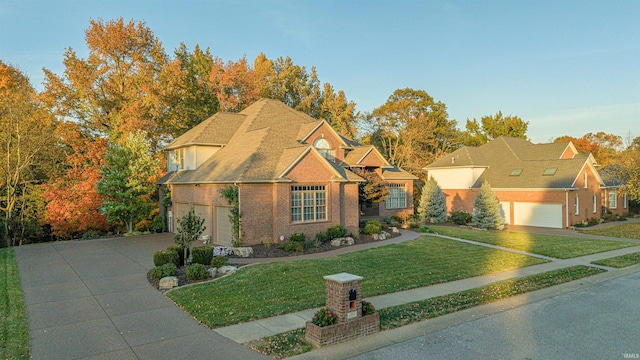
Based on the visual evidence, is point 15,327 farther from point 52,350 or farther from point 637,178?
point 637,178

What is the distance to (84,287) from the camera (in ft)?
36.9

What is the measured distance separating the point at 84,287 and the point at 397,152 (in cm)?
4131

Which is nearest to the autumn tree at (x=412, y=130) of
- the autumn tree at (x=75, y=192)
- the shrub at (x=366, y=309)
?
the autumn tree at (x=75, y=192)

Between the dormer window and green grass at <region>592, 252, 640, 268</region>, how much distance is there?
593 inches

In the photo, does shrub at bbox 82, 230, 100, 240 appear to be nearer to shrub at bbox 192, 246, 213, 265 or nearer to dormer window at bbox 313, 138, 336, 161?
shrub at bbox 192, 246, 213, 265

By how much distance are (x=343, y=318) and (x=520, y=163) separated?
1207 inches

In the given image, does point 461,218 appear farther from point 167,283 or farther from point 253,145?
point 167,283

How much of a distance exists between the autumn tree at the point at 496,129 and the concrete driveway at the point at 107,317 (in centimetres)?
4902

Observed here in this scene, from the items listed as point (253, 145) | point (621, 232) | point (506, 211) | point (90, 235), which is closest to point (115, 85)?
point (90, 235)

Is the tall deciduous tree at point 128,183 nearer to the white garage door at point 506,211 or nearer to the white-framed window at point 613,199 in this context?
the white garage door at point 506,211

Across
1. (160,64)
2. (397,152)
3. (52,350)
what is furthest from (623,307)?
(397,152)

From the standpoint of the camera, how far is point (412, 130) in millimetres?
46969

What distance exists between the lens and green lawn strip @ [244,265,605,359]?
278 inches

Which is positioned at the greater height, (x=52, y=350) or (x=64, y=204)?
(x=64, y=204)
